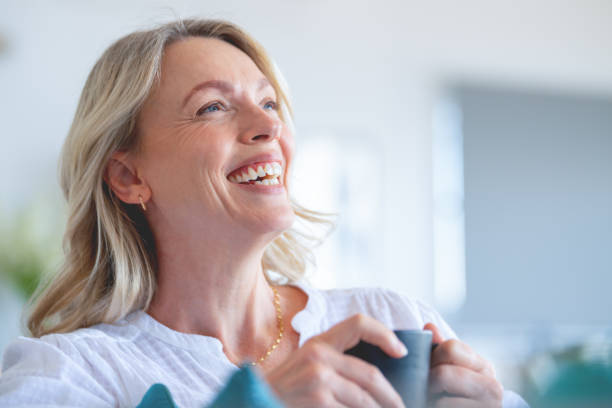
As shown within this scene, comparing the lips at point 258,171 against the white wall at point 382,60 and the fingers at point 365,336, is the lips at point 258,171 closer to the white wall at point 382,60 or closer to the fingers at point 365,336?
the fingers at point 365,336

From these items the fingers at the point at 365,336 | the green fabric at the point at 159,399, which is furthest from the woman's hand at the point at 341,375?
the green fabric at the point at 159,399

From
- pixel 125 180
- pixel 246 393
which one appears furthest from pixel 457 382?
pixel 125 180

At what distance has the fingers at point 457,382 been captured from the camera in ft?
2.55

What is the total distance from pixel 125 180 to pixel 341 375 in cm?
85

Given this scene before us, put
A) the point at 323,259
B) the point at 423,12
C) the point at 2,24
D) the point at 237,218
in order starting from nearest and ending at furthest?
1. the point at 237,218
2. the point at 2,24
3. the point at 323,259
4. the point at 423,12

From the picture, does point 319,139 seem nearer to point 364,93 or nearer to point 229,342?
point 364,93

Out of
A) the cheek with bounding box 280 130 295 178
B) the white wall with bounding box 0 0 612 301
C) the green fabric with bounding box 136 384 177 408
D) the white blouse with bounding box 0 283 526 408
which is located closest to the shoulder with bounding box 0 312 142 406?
the white blouse with bounding box 0 283 526 408

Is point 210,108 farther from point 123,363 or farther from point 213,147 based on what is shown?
point 123,363

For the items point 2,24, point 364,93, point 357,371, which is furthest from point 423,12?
point 357,371

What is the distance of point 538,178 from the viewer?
210 inches

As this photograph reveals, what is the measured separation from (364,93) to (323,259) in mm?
1346

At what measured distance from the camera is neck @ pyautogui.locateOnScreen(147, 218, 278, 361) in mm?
1302

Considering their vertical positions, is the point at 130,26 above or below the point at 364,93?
above

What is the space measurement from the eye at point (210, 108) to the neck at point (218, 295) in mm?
261
